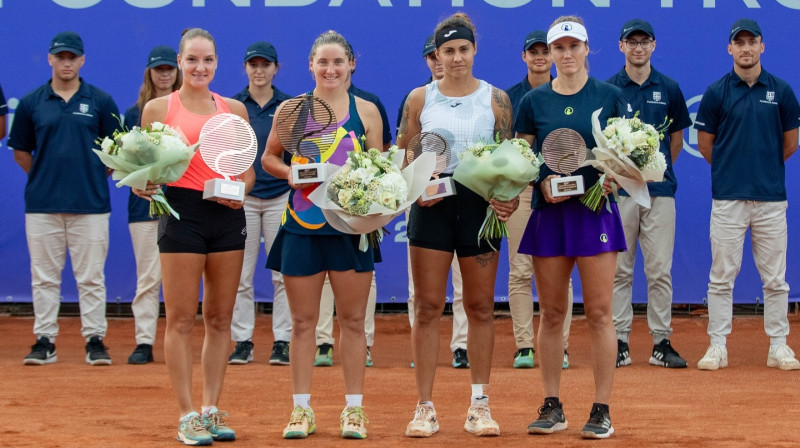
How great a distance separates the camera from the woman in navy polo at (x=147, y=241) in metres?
8.72

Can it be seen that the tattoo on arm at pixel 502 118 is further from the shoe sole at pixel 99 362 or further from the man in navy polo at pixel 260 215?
the shoe sole at pixel 99 362

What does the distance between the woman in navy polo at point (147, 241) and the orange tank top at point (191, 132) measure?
291cm

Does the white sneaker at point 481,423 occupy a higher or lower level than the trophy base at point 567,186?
lower

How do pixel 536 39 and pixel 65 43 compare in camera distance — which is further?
pixel 65 43

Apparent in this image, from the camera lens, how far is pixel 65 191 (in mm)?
8820

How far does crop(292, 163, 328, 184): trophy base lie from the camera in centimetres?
566

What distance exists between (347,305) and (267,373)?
8.58ft

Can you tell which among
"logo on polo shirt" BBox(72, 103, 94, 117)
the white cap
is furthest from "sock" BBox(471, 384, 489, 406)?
"logo on polo shirt" BBox(72, 103, 94, 117)

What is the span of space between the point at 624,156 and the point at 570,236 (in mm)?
514

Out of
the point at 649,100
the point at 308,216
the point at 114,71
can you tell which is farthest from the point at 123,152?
the point at 114,71

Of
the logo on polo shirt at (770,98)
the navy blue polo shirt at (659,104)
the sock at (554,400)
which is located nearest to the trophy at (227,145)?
the sock at (554,400)

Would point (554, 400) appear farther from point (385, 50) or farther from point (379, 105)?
point (385, 50)

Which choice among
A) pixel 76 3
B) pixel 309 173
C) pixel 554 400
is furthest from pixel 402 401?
pixel 76 3

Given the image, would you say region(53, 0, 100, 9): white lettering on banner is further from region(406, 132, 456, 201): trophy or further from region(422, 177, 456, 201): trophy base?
region(422, 177, 456, 201): trophy base
